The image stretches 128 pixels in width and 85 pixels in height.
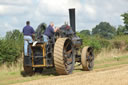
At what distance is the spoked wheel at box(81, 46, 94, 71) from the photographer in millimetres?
14258

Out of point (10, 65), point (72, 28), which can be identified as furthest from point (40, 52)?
point (10, 65)

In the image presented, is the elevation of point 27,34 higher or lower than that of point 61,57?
higher

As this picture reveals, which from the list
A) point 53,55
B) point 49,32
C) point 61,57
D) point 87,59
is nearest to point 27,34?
point 49,32

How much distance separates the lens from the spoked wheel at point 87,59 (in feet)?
46.8

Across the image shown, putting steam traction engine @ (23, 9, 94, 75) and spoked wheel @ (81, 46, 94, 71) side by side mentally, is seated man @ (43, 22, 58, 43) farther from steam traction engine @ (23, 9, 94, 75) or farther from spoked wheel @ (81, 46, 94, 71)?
spoked wheel @ (81, 46, 94, 71)

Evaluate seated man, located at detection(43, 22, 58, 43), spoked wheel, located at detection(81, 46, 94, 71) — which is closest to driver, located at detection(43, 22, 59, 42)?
seated man, located at detection(43, 22, 58, 43)

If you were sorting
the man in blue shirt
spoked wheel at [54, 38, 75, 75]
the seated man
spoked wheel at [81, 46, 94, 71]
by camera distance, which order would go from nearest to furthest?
spoked wheel at [54, 38, 75, 75] < the man in blue shirt < the seated man < spoked wheel at [81, 46, 94, 71]

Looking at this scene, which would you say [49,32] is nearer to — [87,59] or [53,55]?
[53,55]

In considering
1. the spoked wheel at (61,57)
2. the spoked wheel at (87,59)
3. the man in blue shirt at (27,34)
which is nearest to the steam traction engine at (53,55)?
the spoked wheel at (61,57)

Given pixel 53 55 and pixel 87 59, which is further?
pixel 87 59

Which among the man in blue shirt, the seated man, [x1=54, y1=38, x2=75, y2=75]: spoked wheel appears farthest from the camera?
the seated man

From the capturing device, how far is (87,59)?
14.9 metres

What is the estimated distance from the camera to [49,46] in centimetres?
1251

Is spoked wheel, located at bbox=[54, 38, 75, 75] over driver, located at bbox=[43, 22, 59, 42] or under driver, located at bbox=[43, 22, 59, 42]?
under
